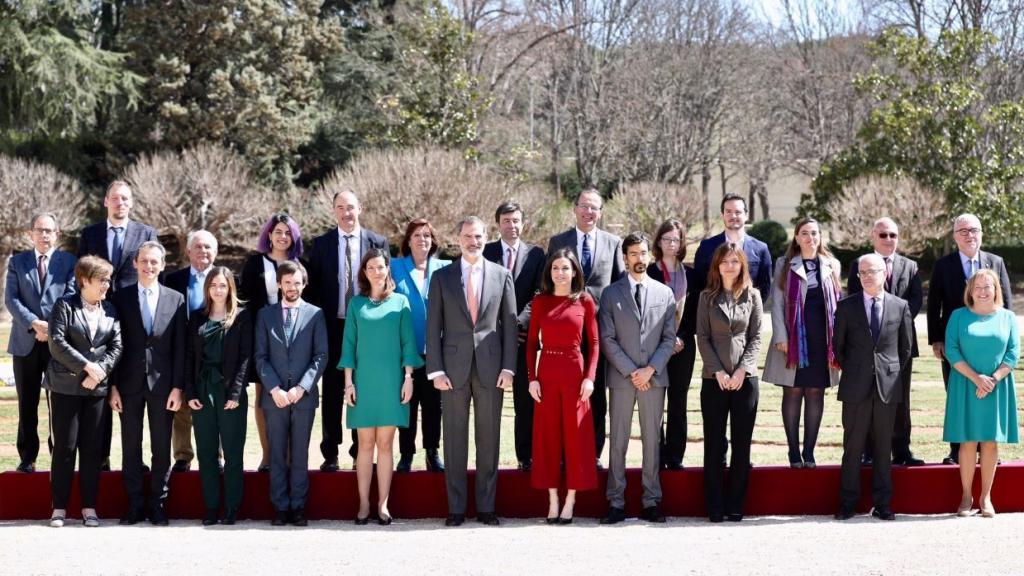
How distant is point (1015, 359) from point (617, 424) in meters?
2.57

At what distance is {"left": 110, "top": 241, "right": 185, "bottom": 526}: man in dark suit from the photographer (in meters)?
7.44

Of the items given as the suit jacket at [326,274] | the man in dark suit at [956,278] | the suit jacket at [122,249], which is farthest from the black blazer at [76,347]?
the man in dark suit at [956,278]

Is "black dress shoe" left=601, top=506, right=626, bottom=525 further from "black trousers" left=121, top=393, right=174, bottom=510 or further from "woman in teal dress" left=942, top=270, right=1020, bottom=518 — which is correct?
"black trousers" left=121, top=393, right=174, bottom=510

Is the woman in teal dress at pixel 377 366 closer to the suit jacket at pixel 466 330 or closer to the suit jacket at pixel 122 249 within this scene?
the suit jacket at pixel 466 330

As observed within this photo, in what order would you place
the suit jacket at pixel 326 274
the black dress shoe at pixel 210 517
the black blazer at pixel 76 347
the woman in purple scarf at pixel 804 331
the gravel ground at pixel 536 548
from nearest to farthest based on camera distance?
the gravel ground at pixel 536 548
the black blazer at pixel 76 347
the black dress shoe at pixel 210 517
the woman in purple scarf at pixel 804 331
the suit jacket at pixel 326 274

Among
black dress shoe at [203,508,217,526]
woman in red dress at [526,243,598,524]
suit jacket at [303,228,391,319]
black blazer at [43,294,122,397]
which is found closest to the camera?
black blazer at [43,294,122,397]

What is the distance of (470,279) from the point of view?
752 centimetres

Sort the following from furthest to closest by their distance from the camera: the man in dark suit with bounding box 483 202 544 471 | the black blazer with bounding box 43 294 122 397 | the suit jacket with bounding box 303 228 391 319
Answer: the suit jacket with bounding box 303 228 391 319 → the man in dark suit with bounding box 483 202 544 471 → the black blazer with bounding box 43 294 122 397

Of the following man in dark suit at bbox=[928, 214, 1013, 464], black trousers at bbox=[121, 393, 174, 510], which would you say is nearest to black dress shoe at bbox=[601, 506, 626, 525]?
man in dark suit at bbox=[928, 214, 1013, 464]

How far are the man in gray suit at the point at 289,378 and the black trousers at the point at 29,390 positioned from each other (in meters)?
1.78

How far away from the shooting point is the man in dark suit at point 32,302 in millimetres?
8070

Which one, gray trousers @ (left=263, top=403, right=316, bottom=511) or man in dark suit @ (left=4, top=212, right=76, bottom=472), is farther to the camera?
man in dark suit @ (left=4, top=212, right=76, bottom=472)

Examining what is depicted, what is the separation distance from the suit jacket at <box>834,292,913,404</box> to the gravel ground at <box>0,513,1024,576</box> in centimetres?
83

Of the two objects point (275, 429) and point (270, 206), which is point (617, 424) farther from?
point (270, 206)
